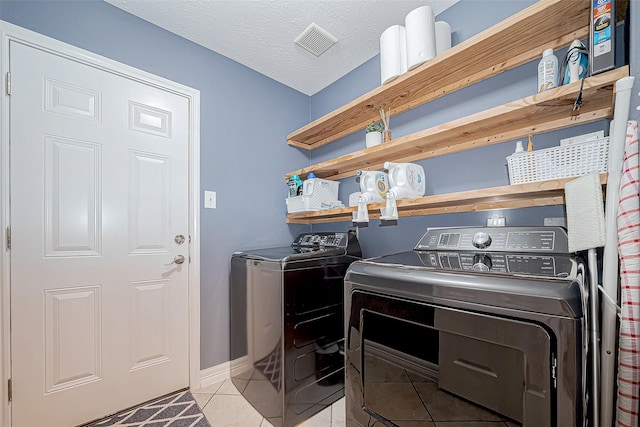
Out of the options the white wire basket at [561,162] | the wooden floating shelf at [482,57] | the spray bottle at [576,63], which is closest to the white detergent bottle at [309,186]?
the wooden floating shelf at [482,57]

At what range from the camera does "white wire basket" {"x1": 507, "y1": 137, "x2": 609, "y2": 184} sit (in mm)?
937

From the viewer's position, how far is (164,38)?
1.75 metres

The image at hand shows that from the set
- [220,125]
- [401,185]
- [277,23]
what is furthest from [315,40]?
[401,185]

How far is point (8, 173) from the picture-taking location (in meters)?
1.27

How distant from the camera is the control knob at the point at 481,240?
3.88 ft

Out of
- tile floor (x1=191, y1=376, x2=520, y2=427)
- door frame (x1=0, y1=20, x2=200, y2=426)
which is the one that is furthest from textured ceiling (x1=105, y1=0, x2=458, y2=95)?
tile floor (x1=191, y1=376, x2=520, y2=427)

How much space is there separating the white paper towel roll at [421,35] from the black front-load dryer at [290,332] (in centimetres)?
117

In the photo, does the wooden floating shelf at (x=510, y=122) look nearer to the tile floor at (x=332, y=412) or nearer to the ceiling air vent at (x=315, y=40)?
the ceiling air vent at (x=315, y=40)

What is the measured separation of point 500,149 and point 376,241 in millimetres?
951

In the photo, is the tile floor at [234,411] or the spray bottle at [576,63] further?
the tile floor at [234,411]

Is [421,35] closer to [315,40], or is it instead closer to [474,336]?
[315,40]

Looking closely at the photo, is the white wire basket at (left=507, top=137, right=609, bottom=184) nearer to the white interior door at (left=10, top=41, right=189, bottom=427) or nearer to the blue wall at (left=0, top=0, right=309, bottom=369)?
the blue wall at (left=0, top=0, right=309, bottom=369)

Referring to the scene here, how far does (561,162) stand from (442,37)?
983 millimetres

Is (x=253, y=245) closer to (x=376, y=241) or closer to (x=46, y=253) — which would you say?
(x=376, y=241)
